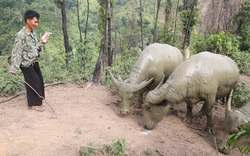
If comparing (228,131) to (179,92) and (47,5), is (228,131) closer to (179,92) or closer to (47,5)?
(179,92)

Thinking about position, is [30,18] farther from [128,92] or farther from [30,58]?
[128,92]

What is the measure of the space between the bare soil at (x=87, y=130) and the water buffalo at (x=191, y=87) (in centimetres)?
49

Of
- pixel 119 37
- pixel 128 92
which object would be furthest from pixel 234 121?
pixel 119 37

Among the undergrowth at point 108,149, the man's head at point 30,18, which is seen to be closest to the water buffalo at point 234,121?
the undergrowth at point 108,149

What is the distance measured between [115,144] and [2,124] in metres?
2.63

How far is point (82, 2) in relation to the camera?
4262 cm

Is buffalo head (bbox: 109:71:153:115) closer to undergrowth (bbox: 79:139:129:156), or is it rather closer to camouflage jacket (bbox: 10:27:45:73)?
undergrowth (bbox: 79:139:129:156)

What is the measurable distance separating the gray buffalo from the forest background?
2335 millimetres

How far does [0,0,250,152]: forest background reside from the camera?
9.91 meters

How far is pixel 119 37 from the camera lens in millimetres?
37750

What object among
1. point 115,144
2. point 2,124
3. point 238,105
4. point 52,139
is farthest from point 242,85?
point 2,124

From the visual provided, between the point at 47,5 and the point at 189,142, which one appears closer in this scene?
the point at 189,142

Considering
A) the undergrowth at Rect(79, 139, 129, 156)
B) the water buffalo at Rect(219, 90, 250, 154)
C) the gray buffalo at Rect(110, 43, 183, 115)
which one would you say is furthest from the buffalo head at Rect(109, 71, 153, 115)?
the water buffalo at Rect(219, 90, 250, 154)

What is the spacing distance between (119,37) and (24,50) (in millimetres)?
31966
